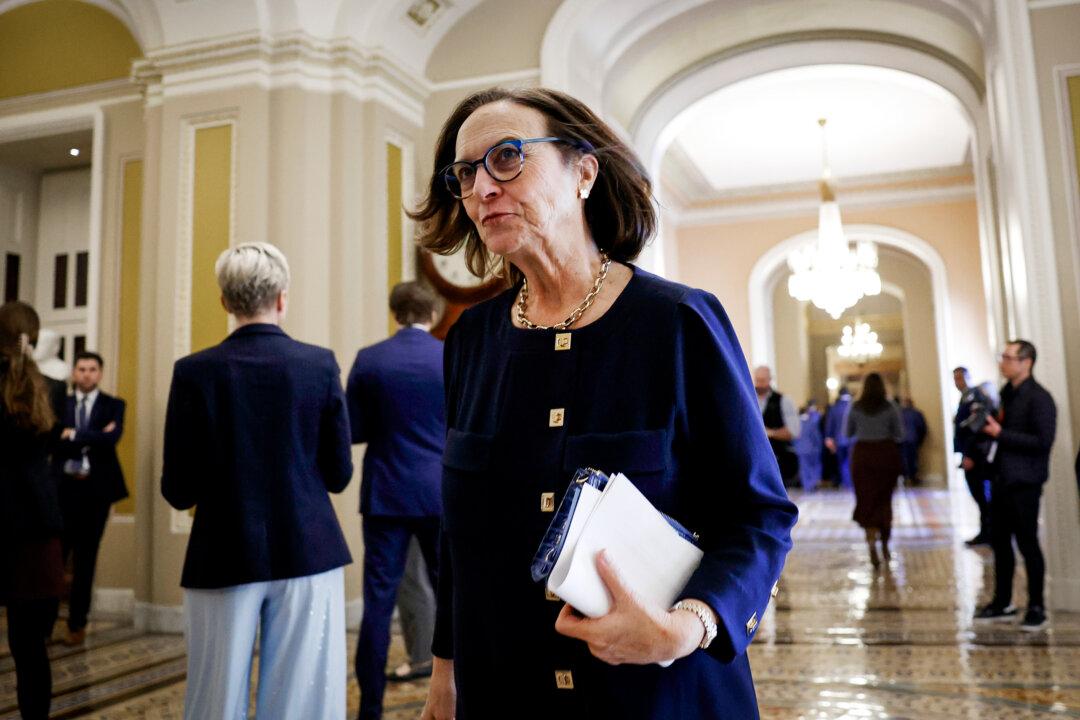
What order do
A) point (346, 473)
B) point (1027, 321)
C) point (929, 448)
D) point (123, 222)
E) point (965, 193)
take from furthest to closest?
point (929, 448) → point (965, 193) → point (123, 222) → point (1027, 321) → point (346, 473)

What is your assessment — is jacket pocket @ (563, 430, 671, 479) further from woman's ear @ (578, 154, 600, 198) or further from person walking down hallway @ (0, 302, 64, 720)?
person walking down hallway @ (0, 302, 64, 720)

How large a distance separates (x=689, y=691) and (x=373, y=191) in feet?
15.8

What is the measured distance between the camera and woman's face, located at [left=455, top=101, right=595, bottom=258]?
1162 mm

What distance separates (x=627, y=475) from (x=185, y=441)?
1.65 m

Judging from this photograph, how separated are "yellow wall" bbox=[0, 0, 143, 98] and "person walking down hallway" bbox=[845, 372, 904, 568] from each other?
5899mm

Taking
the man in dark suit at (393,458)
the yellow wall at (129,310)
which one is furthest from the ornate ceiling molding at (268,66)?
the man in dark suit at (393,458)

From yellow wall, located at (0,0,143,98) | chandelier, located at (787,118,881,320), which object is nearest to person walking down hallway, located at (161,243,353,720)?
yellow wall, located at (0,0,143,98)

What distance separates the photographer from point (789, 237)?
12.5 meters

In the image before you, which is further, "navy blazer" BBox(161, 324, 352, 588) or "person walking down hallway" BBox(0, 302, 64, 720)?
"person walking down hallway" BBox(0, 302, 64, 720)

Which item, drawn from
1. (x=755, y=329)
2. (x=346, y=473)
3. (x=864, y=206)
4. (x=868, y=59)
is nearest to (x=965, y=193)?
(x=864, y=206)

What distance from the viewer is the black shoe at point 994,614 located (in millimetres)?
4703

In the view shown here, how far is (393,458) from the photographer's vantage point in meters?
3.34

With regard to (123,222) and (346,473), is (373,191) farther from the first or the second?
(346,473)

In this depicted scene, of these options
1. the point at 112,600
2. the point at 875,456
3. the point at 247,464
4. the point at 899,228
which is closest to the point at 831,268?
the point at 875,456
